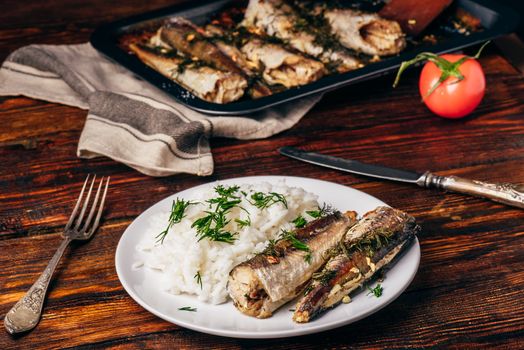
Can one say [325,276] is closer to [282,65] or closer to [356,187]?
[356,187]

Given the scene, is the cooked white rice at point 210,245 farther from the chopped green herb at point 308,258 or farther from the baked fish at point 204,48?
the baked fish at point 204,48

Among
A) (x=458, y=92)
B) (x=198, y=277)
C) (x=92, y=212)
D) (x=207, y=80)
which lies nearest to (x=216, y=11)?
(x=207, y=80)

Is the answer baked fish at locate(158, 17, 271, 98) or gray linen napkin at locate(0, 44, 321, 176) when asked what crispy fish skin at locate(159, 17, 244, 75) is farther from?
gray linen napkin at locate(0, 44, 321, 176)

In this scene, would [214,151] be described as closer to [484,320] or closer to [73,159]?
[73,159]

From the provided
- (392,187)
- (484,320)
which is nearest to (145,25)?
(392,187)

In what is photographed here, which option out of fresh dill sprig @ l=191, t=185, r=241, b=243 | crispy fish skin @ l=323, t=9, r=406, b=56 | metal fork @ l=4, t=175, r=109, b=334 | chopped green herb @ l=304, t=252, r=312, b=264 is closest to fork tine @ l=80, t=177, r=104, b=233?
metal fork @ l=4, t=175, r=109, b=334
